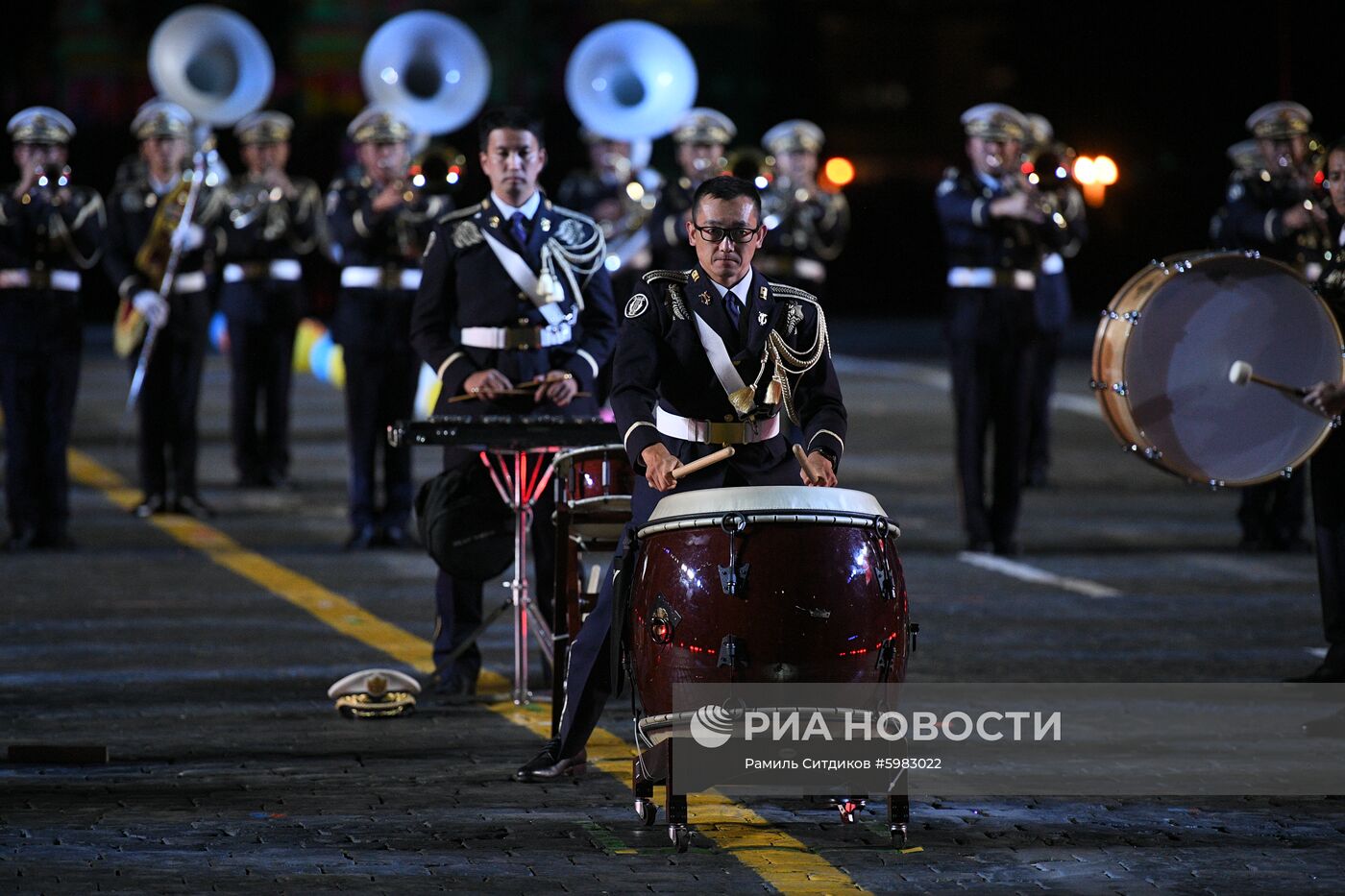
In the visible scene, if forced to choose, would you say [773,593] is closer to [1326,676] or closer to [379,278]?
[1326,676]

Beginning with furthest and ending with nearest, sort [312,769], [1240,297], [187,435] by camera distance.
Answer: [187,435], [1240,297], [312,769]

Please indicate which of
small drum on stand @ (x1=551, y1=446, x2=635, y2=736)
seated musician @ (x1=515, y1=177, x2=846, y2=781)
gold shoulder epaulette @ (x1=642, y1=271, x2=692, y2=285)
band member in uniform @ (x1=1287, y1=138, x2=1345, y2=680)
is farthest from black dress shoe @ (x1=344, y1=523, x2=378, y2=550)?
gold shoulder epaulette @ (x1=642, y1=271, x2=692, y2=285)

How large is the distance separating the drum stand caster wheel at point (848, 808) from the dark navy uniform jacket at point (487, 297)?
2931mm

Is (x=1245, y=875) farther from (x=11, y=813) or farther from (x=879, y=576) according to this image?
(x=11, y=813)

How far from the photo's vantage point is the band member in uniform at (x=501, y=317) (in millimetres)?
9594

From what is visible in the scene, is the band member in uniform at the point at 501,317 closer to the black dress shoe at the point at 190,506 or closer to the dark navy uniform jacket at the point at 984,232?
the dark navy uniform jacket at the point at 984,232

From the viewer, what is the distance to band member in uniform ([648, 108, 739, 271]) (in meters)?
16.6

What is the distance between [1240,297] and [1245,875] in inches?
121

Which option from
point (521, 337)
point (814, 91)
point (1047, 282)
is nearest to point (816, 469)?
point (521, 337)

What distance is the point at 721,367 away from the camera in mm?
7391

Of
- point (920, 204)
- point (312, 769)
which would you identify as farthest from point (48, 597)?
point (920, 204)

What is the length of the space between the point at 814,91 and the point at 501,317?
39023mm

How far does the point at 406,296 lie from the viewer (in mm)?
14352

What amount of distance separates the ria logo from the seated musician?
0.74 m
